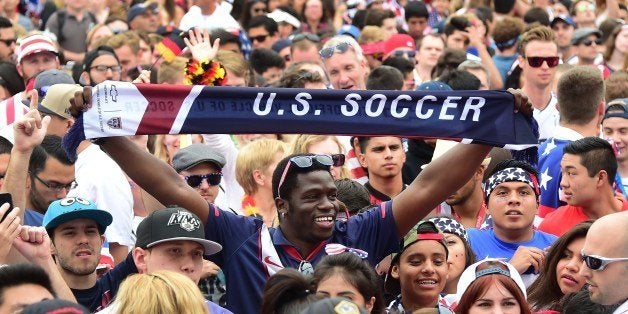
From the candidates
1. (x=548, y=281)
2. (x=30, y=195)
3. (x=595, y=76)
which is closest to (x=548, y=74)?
(x=595, y=76)

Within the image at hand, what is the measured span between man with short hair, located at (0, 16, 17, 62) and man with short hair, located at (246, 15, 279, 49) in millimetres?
3345

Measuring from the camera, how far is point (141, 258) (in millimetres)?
6945

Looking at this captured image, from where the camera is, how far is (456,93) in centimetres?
694

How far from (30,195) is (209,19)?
24.8 feet

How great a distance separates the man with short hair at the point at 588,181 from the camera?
8.56 m

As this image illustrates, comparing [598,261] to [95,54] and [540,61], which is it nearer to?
[540,61]

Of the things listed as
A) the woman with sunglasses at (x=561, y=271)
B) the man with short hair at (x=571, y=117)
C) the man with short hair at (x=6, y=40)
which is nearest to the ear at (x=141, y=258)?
the woman with sunglasses at (x=561, y=271)

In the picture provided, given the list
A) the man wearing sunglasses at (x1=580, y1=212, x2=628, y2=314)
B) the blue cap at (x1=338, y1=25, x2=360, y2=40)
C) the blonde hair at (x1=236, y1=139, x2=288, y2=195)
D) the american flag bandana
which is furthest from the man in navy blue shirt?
the blue cap at (x1=338, y1=25, x2=360, y2=40)

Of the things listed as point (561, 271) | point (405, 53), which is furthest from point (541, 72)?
point (561, 271)

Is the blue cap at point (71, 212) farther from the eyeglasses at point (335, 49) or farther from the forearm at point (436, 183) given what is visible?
the eyeglasses at point (335, 49)

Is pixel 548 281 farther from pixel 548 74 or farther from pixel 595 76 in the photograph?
pixel 548 74

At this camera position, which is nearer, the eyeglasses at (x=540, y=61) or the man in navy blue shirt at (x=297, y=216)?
the man in navy blue shirt at (x=297, y=216)

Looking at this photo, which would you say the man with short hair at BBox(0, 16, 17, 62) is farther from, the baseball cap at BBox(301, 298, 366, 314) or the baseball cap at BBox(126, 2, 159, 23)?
the baseball cap at BBox(301, 298, 366, 314)

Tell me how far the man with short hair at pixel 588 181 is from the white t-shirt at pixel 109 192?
274 cm
